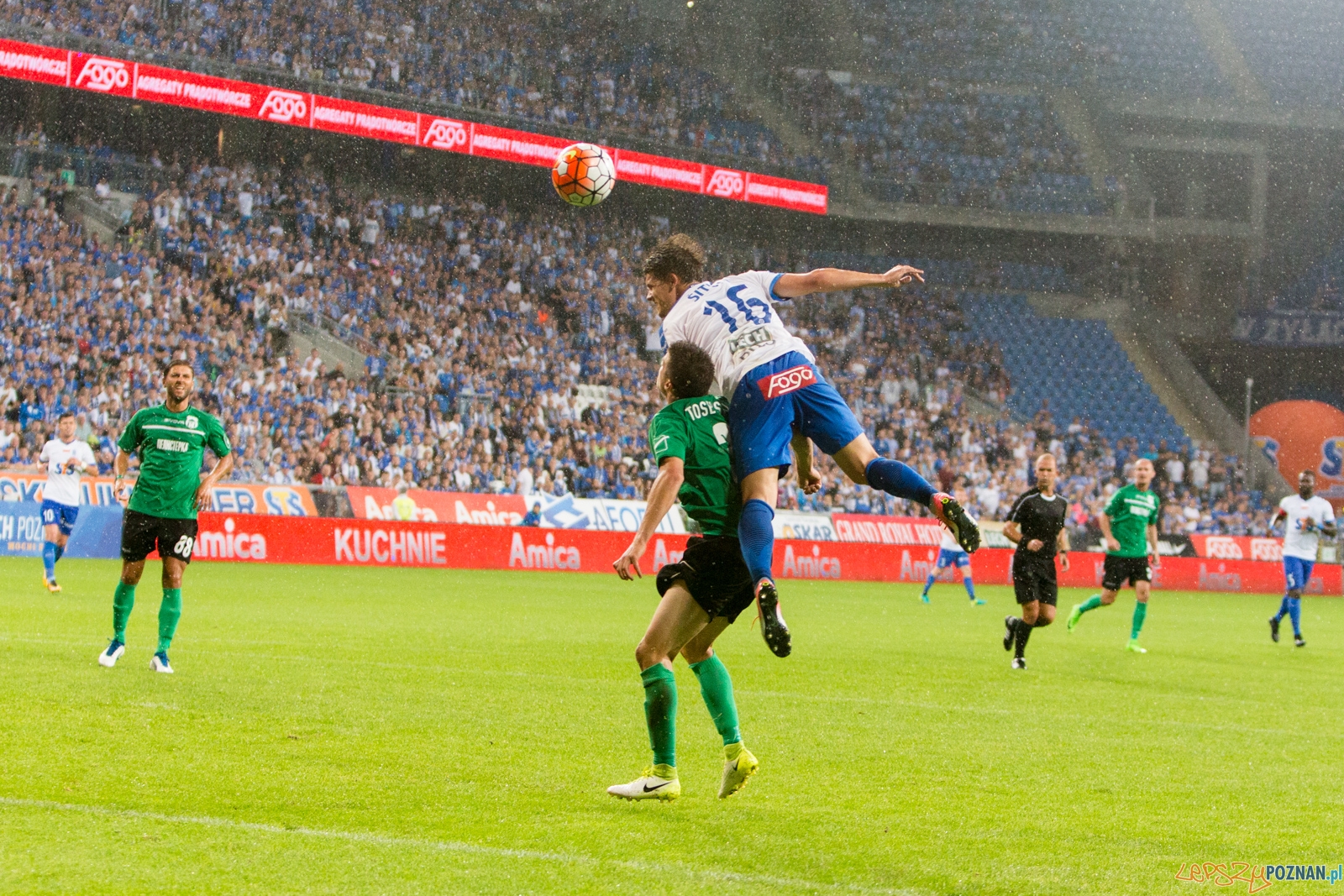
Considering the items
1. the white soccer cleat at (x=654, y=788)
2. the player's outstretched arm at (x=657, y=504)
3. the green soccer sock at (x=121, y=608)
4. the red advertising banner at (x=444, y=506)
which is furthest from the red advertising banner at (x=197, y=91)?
the white soccer cleat at (x=654, y=788)

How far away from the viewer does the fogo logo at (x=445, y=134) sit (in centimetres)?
3428

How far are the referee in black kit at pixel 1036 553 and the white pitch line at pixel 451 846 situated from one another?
9.03 metres

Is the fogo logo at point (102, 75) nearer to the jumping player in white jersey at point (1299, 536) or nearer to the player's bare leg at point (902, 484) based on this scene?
the jumping player in white jersey at point (1299, 536)

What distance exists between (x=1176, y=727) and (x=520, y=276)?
1126 inches

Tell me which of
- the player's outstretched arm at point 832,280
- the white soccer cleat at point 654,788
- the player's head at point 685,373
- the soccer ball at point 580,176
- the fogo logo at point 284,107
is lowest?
the white soccer cleat at point 654,788

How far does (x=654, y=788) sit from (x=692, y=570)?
1.02m

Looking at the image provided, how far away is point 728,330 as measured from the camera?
279 inches

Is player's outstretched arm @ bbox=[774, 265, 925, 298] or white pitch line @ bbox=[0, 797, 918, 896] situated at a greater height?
player's outstretched arm @ bbox=[774, 265, 925, 298]

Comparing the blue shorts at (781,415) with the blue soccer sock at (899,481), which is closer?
the blue shorts at (781,415)

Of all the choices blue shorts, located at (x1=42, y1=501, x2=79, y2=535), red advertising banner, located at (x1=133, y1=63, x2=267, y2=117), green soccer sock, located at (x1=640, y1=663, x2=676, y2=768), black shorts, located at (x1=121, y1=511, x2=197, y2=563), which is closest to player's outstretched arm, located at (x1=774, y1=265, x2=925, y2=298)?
green soccer sock, located at (x1=640, y1=663, x2=676, y2=768)

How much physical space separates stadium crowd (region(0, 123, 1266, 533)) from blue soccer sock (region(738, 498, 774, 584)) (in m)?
22.6

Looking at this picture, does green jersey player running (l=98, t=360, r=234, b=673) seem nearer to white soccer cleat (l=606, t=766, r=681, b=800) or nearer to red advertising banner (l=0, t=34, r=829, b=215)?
white soccer cleat (l=606, t=766, r=681, b=800)

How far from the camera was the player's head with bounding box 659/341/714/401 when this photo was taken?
6547 mm

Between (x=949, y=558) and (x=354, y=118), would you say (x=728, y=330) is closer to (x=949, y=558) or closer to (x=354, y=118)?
(x=949, y=558)
